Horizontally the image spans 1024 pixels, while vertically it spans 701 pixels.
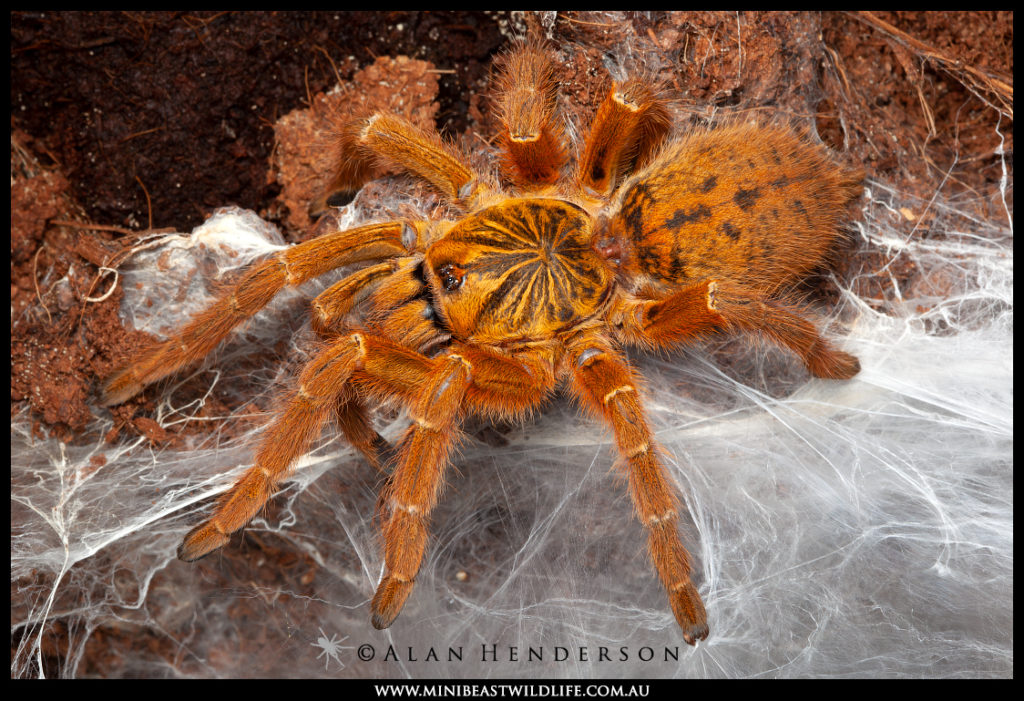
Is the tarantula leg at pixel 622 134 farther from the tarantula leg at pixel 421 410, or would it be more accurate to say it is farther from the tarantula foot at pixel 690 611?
the tarantula foot at pixel 690 611

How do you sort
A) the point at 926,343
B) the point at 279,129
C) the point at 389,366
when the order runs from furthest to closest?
the point at 279,129 < the point at 926,343 < the point at 389,366

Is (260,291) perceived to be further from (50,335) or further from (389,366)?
(50,335)

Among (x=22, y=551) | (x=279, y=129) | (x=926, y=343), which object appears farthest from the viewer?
(x=279, y=129)

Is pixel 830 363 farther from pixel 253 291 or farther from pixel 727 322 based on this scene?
pixel 253 291

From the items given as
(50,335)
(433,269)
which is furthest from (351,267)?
(50,335)

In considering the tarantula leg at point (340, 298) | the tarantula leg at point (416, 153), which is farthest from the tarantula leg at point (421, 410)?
the tarantula leg at point (416, 153)

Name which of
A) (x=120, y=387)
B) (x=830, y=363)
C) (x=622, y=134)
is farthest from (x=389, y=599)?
(x=622, y=134)

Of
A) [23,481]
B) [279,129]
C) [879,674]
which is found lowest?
[879,674]

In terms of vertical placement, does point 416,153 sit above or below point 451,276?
above
